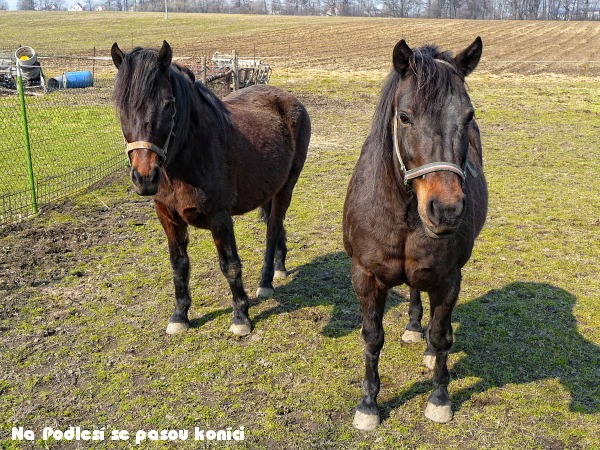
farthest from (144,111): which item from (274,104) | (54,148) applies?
(54,148)

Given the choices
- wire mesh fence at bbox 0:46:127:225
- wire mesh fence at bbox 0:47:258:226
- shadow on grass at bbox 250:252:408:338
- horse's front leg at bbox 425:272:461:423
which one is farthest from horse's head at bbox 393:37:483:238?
wire mesh fence at bbox 0:46:127:225

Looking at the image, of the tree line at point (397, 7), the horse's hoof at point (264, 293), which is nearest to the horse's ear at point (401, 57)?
the horse's hoof at point (264, 293)

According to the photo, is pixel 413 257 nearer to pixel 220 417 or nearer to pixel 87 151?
pixel 220 417

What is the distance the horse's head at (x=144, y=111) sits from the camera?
3.20 metres

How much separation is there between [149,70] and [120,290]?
2.40 m

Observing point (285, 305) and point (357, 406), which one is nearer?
point (357, 406)

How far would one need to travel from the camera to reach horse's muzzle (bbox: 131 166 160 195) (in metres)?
3.17

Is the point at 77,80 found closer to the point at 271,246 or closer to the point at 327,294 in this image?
the point at 271,246

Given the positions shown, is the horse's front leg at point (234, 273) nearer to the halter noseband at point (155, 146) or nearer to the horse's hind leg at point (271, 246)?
the horse's hind leg at point (271, 246)

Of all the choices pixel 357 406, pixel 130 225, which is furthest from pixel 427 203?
pixel 130 225

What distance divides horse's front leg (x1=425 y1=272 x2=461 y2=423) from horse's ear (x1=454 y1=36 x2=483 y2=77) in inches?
46.1

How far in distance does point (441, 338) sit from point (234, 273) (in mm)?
1791

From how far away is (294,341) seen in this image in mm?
4102

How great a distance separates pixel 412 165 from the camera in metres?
2.36
